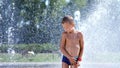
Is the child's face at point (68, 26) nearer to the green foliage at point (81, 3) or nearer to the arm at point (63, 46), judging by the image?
the arm at point (63, 46)

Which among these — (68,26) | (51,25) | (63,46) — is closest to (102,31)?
(51,25)

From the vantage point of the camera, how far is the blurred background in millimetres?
14320

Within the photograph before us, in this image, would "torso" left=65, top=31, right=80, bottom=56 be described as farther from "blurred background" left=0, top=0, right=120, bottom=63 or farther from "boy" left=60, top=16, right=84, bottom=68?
"blurred background" left=0, top=0, right=120, bottom=63

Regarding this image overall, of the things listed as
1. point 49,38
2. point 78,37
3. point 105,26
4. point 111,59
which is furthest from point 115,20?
point 78,37

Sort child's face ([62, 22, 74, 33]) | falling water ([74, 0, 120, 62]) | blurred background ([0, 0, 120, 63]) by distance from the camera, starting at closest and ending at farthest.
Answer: child's face ([62, 22, 74, 33]) → falling water ([74, 0, 120, 62]) → blurred background ([0, 0, 120, 63])

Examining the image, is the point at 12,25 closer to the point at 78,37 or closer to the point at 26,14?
the point at 26,14

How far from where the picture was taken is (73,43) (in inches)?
129

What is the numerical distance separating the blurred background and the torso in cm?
913

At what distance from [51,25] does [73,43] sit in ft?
50.4

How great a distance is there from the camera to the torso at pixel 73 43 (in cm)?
325

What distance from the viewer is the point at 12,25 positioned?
20.2m

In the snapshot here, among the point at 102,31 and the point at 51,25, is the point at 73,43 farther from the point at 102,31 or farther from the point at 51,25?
the point at 51,25

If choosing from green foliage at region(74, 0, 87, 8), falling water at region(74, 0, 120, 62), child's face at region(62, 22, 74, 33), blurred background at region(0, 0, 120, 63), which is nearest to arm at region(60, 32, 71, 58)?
child's face at region(62, 22, 74, 33)

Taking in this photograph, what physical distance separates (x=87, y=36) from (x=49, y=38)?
5396 millimetres
